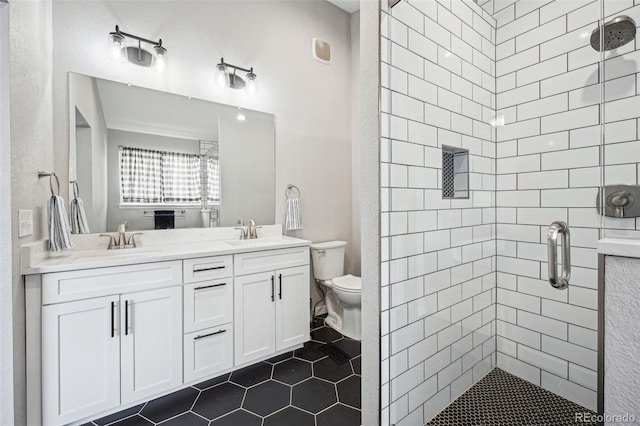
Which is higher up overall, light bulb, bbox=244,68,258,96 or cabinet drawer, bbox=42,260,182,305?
light bulb, bbox=244,68,258,96

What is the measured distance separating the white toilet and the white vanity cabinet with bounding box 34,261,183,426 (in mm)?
1343

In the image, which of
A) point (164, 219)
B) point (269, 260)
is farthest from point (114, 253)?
point (269, 260)

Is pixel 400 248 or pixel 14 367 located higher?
pixel 400 248

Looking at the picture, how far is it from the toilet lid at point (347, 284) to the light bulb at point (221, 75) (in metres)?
2.03

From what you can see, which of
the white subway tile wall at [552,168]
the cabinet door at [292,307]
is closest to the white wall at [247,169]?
the cabinet door at [292,307]

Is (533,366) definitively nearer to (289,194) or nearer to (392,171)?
(392,171)

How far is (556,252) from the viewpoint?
3.24 ft

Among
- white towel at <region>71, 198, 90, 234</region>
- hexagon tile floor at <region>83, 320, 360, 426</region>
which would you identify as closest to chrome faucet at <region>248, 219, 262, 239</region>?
hexagon tile floor at <region>83, 320, 360, 426</region>

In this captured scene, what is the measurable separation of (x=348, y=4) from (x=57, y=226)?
11.2ft

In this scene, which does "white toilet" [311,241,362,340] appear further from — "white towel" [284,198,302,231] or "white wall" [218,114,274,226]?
"white wall" [218,114,274,226]

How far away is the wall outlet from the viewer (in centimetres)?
137

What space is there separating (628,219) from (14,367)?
2.47 meters

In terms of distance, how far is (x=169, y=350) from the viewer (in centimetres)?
175

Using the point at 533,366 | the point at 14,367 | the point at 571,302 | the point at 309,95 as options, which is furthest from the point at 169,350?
the point at 309,95
